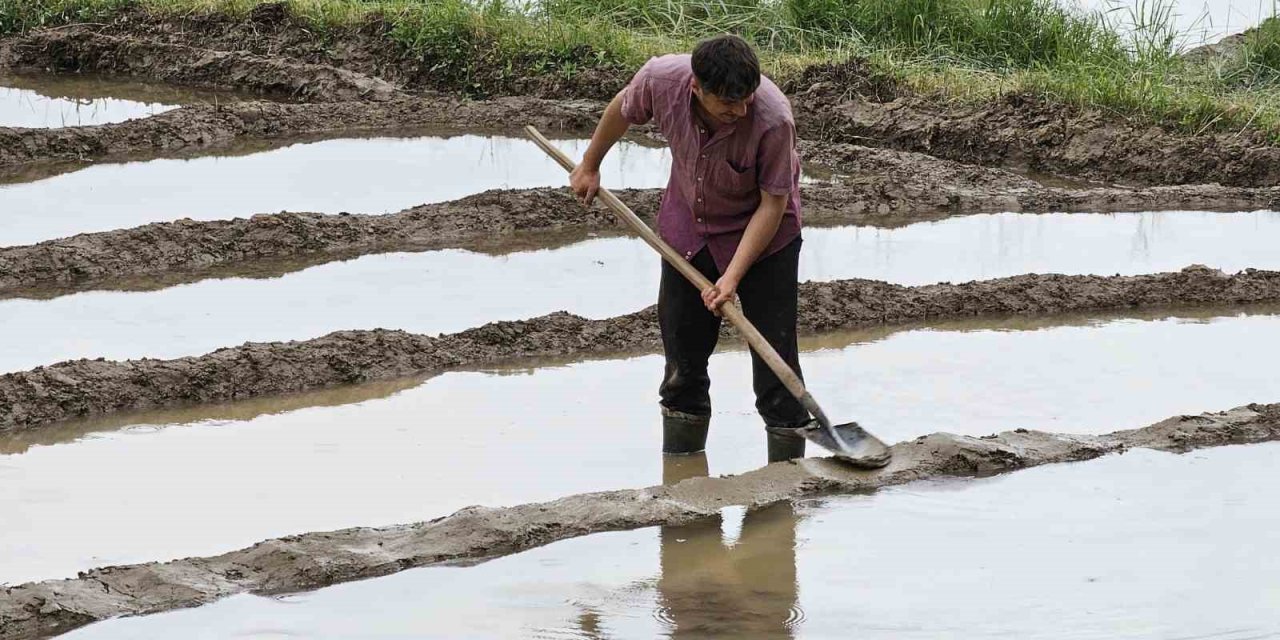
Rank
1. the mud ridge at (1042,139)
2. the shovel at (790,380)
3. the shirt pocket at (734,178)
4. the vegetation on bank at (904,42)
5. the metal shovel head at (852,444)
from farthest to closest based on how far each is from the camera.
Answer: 1. the vegetation on bank at (904,42)
2. the mud ridge at (1042,139)
3. the metal shovel head at (852,444)
4. the shovel at (790,380)
5. the shirt pocket at (734,178)

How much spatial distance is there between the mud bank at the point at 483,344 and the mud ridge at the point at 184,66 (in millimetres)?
4629

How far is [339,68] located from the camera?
1057 centimetres

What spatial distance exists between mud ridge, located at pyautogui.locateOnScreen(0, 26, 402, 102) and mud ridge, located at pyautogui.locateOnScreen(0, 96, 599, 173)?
0.59m

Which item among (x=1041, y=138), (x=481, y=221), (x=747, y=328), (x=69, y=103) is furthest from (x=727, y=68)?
(x=69, y=103)

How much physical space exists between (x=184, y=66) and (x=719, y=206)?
758cm

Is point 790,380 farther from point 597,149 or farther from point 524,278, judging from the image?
point 524,278

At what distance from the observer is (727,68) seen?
3.48m

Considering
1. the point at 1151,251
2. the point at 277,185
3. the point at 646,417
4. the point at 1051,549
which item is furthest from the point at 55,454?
the point at 1151,251

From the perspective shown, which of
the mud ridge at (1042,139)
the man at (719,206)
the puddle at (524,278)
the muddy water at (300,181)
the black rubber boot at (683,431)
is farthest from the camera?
the mud ridge at (1042,139)

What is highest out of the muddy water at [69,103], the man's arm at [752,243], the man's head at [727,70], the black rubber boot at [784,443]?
the muddy water at [69,103]

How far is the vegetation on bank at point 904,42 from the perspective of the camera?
908 centimetres

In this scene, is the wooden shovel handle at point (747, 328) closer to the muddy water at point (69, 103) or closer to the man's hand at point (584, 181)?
the man's hand at point (584, 181)

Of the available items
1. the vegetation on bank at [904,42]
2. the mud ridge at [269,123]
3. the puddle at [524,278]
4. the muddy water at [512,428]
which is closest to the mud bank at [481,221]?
the puddle at [524,278]

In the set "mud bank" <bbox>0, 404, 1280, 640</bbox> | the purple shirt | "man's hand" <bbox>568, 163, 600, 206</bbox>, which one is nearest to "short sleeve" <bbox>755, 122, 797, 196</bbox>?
the purple shirt
